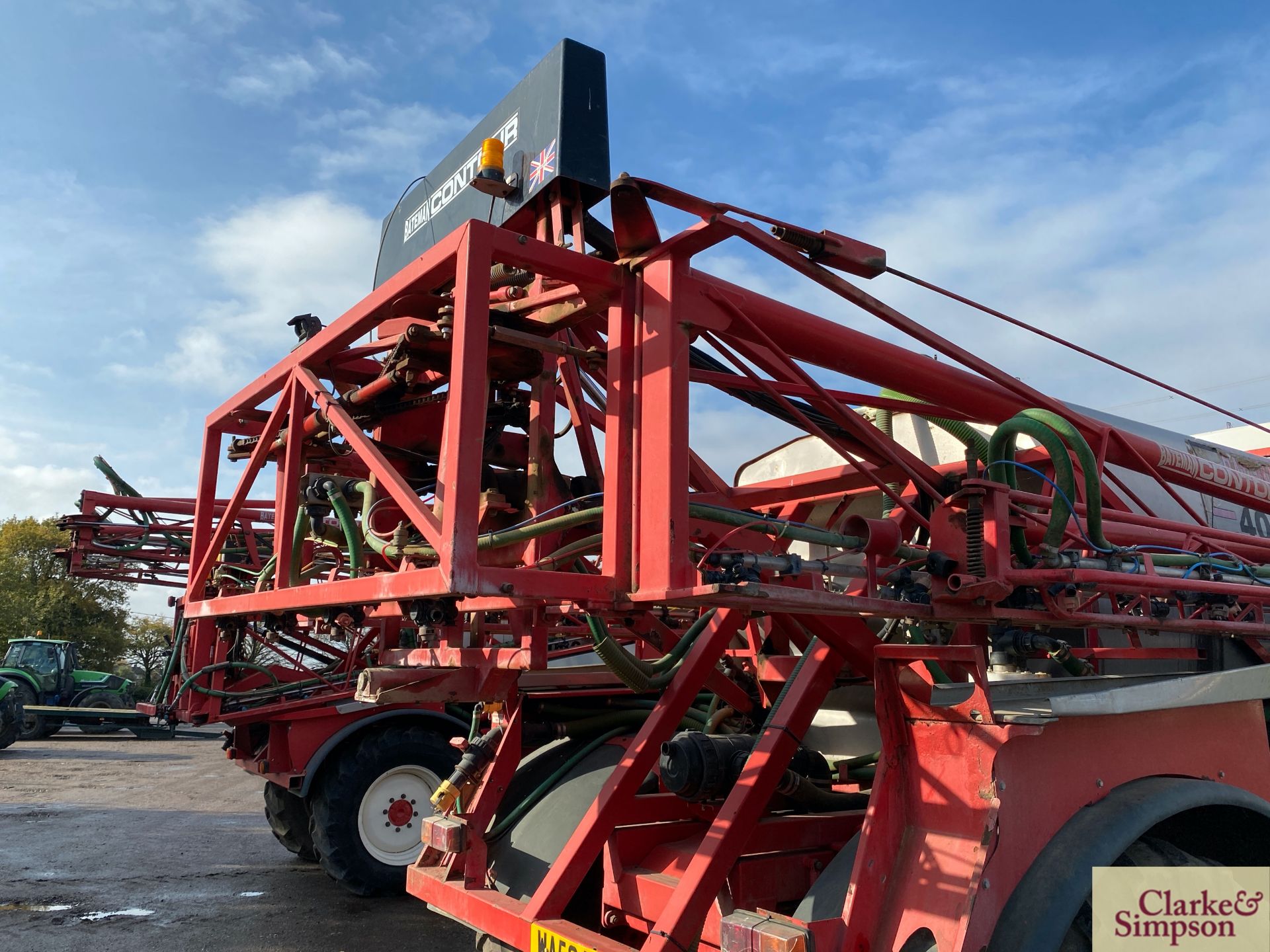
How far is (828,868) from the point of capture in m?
2.82

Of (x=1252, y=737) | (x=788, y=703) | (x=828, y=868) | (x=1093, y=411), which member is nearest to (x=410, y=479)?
(x=788, y=703)

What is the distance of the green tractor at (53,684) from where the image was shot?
20.2 metres

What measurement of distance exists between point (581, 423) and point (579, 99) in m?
1.27

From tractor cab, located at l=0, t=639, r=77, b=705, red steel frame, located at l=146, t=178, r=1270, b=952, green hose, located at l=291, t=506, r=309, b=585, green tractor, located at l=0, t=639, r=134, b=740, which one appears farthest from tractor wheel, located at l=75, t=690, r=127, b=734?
green hose, located at l=291, t=506, r=309, b=585

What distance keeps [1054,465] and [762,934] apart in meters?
1.74

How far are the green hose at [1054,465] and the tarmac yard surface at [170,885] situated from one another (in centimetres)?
408

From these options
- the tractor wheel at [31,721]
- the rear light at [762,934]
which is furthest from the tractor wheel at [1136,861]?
the tractor wheel at [31,721]

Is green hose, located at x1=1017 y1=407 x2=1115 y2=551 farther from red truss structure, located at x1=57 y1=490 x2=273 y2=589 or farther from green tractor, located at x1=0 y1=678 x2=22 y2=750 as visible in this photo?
green tractor, located at x1=0 y1=678 x2=22 y2=750

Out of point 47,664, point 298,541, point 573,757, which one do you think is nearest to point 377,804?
point 573,757

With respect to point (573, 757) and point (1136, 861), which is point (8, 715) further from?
point (1136, 861)

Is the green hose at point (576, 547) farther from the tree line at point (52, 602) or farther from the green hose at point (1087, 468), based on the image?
the tree line at point (52, 602)

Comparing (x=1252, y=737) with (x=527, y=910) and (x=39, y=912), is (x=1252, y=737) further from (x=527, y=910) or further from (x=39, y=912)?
(x=39, y=912)

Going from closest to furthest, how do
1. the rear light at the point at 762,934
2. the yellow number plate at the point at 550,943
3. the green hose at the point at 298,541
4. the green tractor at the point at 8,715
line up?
the rear light at the point at 762,934
the yellow number plate at the point at 550,943
the green hose at the point at 298,541
the green tractor at the point at 8,715

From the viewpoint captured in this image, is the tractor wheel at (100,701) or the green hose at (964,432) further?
the tractor wheel at (100,701)
